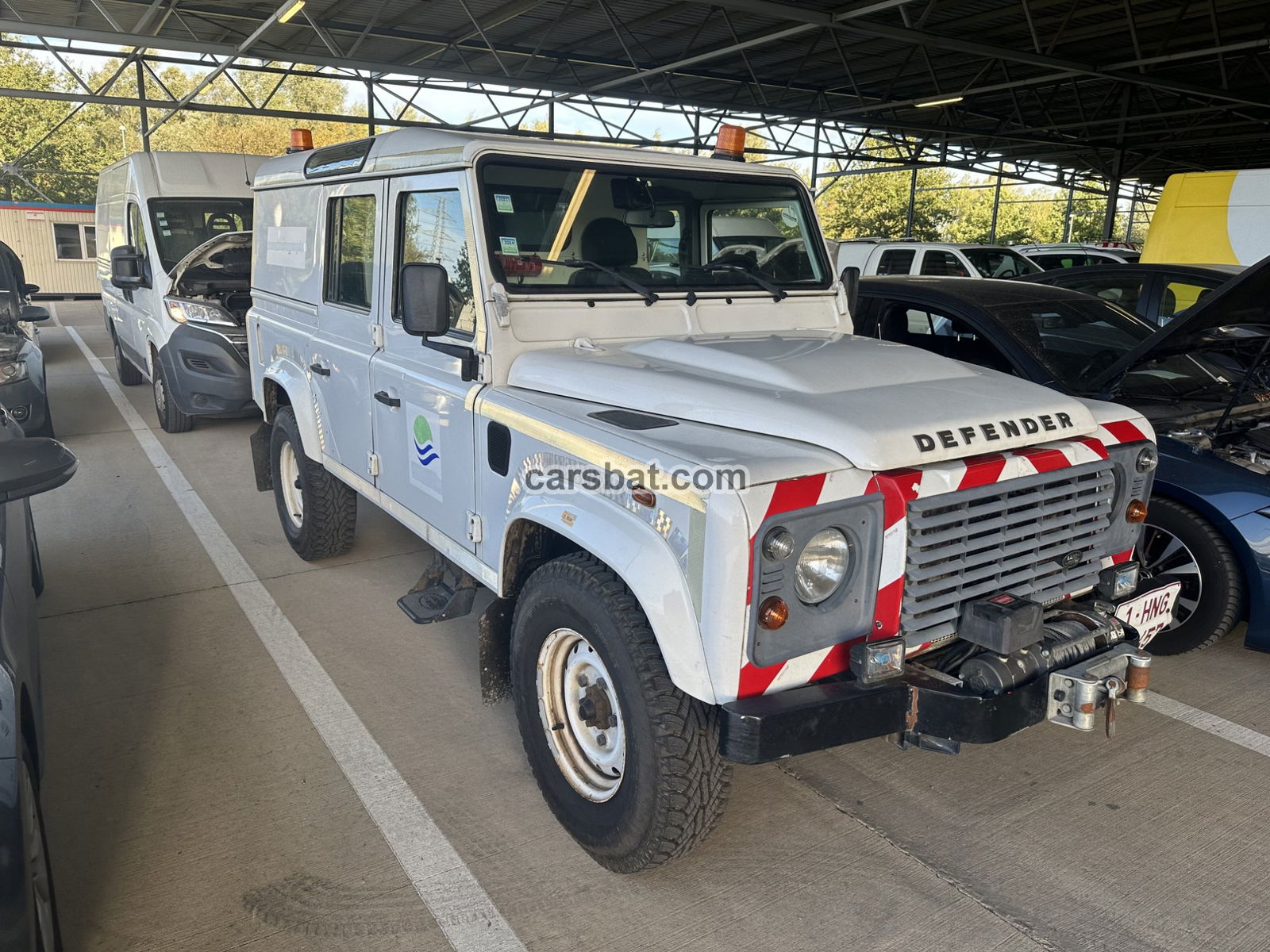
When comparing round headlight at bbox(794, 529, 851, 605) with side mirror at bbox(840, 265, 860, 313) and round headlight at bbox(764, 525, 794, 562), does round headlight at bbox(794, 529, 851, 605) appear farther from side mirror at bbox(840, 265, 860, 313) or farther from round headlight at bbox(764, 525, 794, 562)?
side mirror at bbox(840, 265, 860, 313)

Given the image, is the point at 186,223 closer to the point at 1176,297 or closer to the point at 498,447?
the point at 498,447

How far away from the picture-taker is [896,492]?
2.37 m

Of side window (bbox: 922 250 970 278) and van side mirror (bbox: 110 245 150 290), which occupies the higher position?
side window (bbox: 922 250 970 278)

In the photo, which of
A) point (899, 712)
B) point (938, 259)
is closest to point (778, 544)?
point (899, 712)

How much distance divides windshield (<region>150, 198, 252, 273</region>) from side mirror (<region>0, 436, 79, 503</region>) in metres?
6.96

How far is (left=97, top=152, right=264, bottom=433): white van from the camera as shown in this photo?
7891mm

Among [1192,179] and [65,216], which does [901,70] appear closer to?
[1192,179]

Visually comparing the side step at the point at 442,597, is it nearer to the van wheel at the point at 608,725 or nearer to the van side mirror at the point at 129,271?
the van wheel at the point at 608,725

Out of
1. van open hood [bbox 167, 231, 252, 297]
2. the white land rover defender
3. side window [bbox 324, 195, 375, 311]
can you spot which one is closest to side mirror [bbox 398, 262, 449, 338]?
the white land rover defender

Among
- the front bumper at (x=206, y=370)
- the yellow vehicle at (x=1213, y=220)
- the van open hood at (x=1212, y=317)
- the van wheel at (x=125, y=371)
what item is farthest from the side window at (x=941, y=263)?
the van wheel at (x=125, y=371)

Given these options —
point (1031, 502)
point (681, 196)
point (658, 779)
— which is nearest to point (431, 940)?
point (658, 779)

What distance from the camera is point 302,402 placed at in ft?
15.6

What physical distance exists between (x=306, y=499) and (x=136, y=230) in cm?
597

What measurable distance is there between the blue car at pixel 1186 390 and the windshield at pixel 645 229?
1583mm
